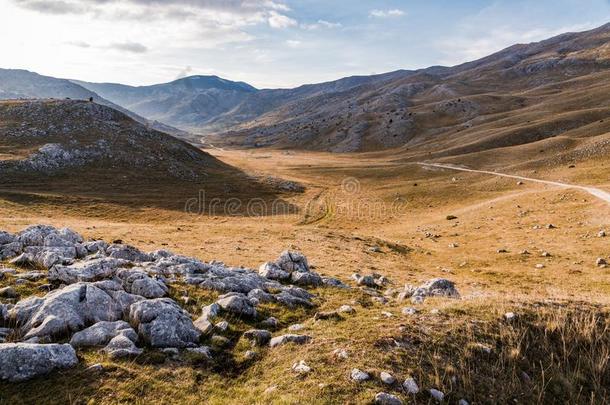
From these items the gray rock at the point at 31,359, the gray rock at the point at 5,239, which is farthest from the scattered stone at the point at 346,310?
the gray rock at the point at 5,239

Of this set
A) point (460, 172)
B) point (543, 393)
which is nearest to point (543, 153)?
point (460, 172)

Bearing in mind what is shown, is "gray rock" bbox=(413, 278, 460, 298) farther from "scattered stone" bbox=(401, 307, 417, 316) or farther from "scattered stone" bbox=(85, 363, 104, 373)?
"scattered stone" bbox=(85, 363, 104, 373)

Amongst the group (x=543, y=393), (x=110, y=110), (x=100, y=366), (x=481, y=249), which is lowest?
(x=481, y=249)

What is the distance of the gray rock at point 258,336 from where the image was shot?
12.4 metres

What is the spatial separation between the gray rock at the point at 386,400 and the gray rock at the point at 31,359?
7.86 metres

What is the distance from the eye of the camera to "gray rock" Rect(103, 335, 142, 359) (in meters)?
10.4

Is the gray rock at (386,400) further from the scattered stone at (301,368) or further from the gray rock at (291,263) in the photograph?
the gray rock at (291,263)

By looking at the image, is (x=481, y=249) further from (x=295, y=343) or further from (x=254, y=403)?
(x=254, y=403)

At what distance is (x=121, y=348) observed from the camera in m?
10.7

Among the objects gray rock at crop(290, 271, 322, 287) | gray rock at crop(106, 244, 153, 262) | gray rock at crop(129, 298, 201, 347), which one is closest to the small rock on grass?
gray rock at crop(290, 271, 322, 287)

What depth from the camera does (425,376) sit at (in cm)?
1024

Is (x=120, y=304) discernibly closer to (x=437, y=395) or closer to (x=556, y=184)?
(x=437, y=395)

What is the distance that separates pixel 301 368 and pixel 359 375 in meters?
1.62

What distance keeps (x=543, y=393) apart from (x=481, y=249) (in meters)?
33.7
